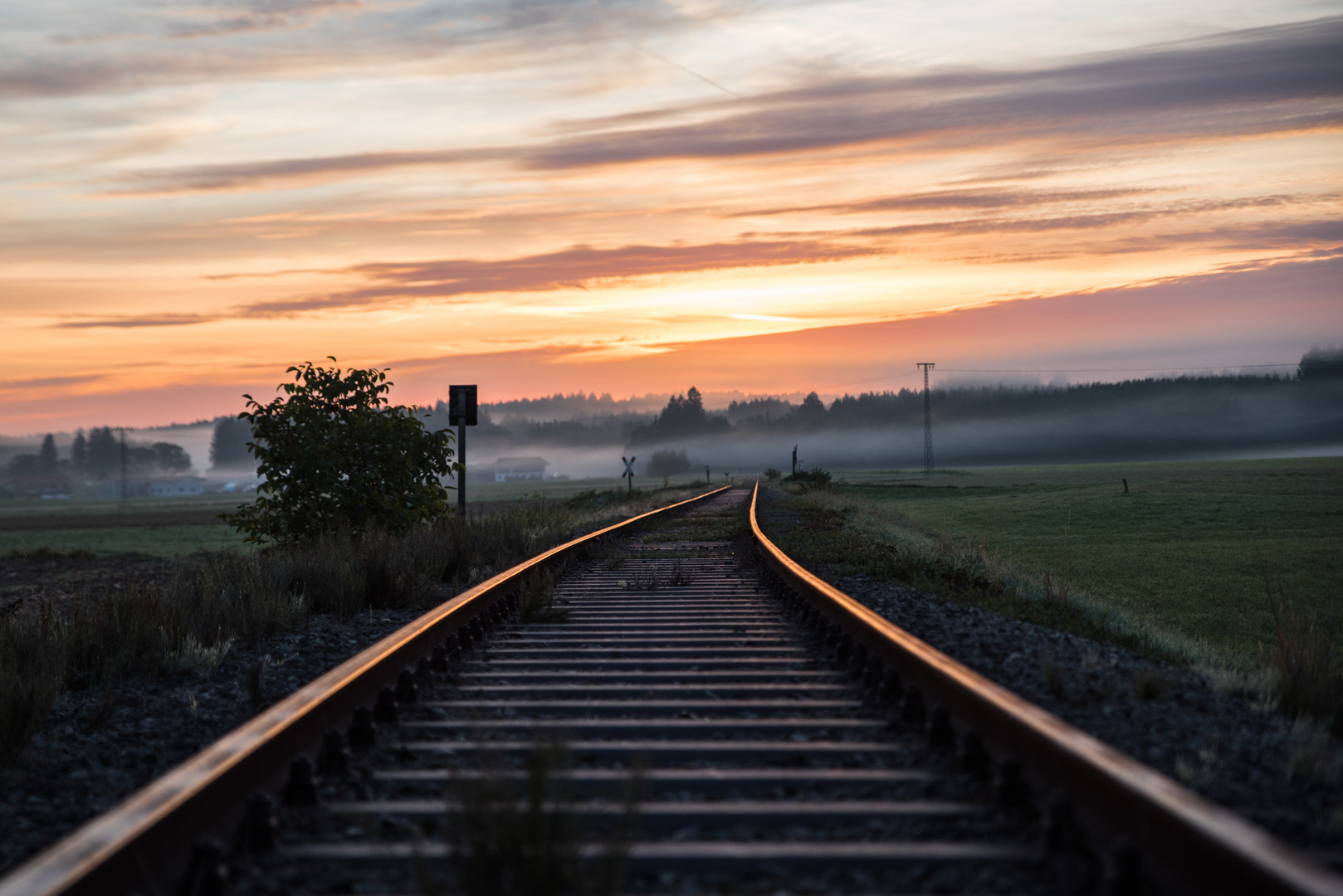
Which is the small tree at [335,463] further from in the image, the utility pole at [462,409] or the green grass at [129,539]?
the green grass at [129,539]

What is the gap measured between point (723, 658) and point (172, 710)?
2.95 meters

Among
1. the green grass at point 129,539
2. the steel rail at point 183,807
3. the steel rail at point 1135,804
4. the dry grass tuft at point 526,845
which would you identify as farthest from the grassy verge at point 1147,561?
the green grass at point 129,539

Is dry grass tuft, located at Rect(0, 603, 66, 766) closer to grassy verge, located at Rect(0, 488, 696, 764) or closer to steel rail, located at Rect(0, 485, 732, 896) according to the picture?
grassy verge, located at Rect(0, 488, 696, 764)

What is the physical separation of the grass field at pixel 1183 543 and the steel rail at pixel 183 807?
19.1 ft

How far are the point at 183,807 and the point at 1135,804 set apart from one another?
8.13 feet

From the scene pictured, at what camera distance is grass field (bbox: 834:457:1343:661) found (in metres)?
15.5

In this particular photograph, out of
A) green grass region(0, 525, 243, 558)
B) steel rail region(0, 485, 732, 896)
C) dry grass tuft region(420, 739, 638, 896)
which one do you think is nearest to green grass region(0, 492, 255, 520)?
green grass region(0, 525, 243, 558)

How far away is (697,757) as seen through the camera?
3.83 m

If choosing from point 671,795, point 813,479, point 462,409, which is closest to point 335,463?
point 462,409

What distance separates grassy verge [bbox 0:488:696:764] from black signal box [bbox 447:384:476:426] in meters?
7.94

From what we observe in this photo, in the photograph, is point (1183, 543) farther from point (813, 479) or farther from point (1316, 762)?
A: point (813, 479)

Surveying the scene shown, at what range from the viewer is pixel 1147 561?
23.2 meters

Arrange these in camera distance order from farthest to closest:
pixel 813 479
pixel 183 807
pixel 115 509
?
pixel 115 509 → pixel 813 479 → pixel 183 807

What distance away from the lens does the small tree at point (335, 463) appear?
44.5 ft
